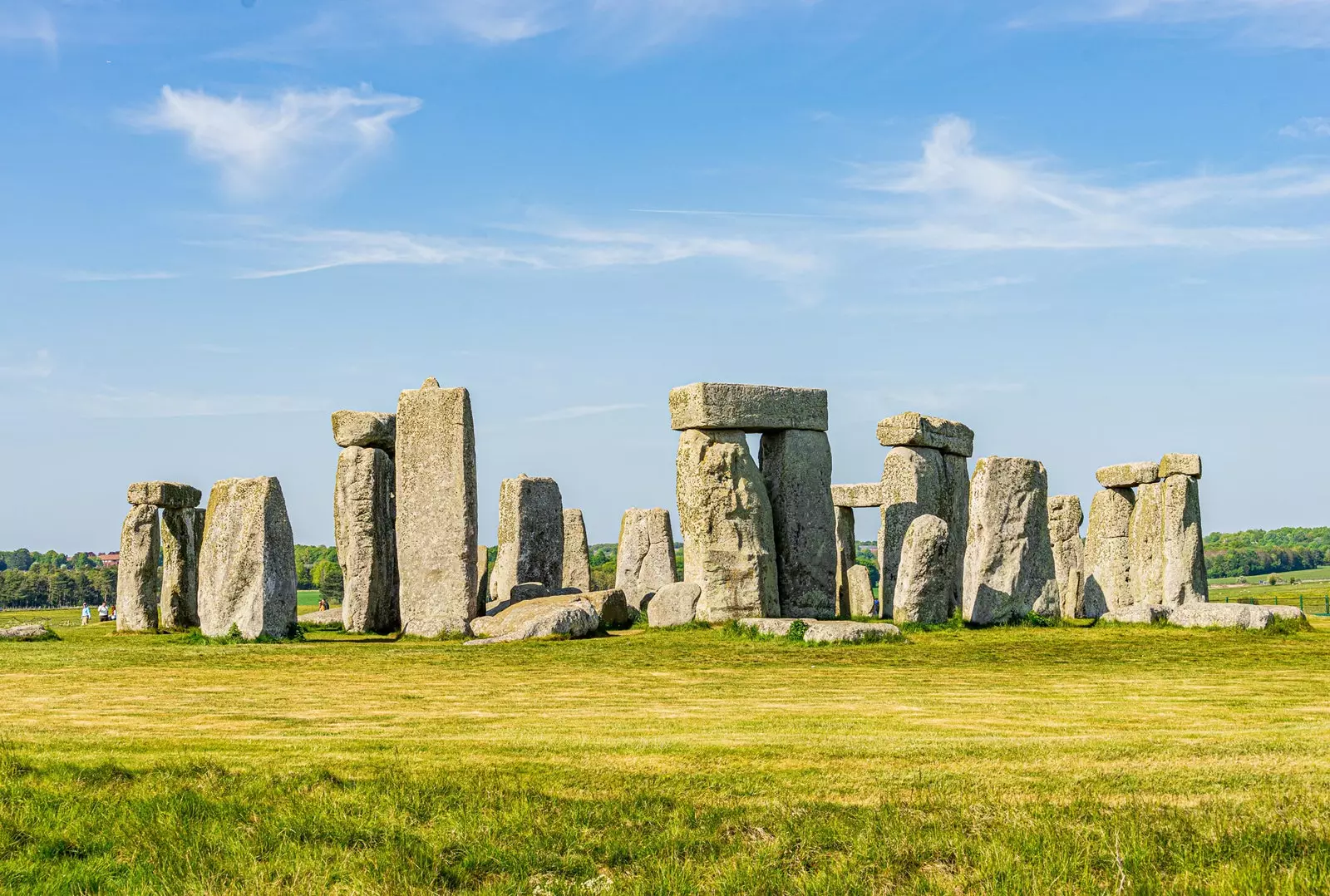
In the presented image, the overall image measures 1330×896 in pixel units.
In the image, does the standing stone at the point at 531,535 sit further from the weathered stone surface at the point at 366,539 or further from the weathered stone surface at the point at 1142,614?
the weathered stone surface at the point at 1142,614

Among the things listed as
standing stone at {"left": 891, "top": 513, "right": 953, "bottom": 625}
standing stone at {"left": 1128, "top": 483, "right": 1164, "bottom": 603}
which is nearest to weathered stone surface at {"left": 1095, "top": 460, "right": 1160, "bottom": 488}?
standing stone at {"left": 1128, "top": 483, "right": 1164, "bottom": 603}

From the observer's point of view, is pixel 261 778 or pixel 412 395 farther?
pixel 412 395

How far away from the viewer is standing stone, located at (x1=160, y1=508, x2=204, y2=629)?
66.5ft

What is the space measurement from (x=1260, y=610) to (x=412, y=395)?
11.2 m

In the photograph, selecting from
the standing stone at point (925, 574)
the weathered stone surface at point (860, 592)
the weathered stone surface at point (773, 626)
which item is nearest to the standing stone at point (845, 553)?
the weathered stone surface at point (860, 592)

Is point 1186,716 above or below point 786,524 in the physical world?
below

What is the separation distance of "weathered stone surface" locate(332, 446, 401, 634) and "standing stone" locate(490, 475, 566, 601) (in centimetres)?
360

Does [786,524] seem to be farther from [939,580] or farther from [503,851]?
[503,851]

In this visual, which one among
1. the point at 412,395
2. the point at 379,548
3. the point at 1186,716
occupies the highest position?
the point at 412,395

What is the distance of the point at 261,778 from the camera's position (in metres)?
6.56

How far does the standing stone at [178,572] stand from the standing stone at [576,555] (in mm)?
7726

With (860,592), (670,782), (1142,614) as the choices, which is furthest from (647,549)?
(670,782)

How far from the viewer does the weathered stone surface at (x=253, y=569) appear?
53.8 ft

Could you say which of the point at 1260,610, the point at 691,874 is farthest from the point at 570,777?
the point at 1260,610
